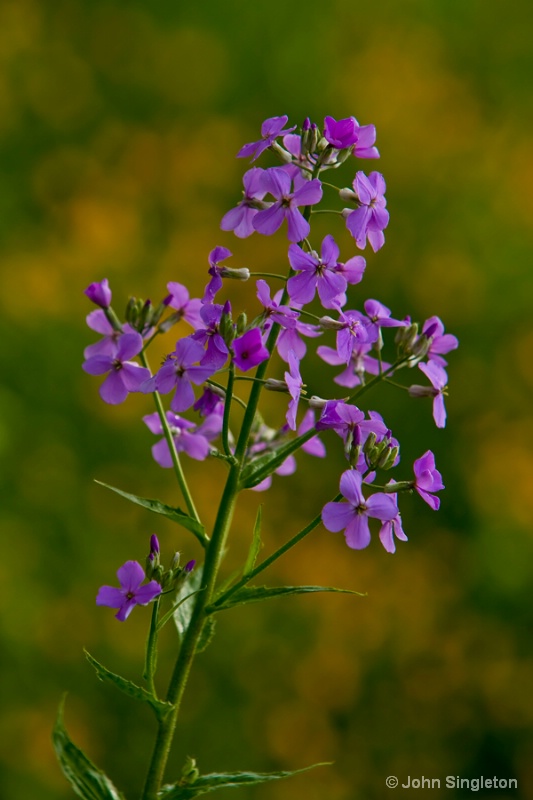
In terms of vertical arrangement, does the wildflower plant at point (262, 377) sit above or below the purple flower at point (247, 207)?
below

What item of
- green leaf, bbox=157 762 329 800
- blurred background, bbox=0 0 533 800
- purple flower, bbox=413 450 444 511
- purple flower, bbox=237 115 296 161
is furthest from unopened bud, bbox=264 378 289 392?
blurred background, bbox=0 0 533 800

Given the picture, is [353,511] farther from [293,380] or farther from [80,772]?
[80,772]

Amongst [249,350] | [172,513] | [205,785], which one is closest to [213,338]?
[249,350]

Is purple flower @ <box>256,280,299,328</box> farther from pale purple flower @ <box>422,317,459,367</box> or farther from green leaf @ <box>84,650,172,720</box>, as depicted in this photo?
green leaf @ <box>84,650,172,720</box>

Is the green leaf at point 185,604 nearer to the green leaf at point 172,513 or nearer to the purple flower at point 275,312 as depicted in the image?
the green leaf at point 172,513

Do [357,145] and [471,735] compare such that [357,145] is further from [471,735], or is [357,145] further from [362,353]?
[471,735]


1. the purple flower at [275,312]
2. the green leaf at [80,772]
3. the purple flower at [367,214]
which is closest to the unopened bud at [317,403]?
the purple flower at [275,312]
